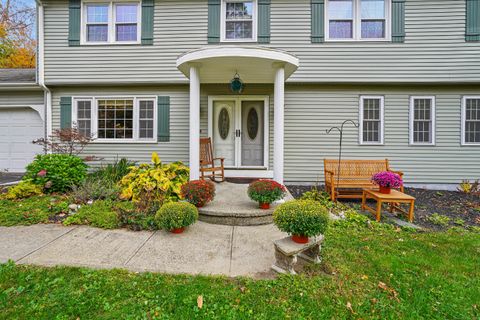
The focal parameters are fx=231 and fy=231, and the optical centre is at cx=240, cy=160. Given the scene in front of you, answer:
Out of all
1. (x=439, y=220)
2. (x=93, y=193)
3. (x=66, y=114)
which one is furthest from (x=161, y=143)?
(x=439, y=220)

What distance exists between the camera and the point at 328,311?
194 cm

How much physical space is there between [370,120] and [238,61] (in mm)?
4284

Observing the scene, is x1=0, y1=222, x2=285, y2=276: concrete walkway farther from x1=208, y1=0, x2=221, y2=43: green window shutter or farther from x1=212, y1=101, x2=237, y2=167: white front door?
x1=208, y1=0, x2=221, y2=43: green window shutter

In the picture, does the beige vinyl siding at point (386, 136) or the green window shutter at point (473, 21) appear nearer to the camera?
the green window shutter at point (473, 21)

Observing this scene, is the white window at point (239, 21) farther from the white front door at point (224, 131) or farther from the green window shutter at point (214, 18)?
the white front door at point (224, 131)

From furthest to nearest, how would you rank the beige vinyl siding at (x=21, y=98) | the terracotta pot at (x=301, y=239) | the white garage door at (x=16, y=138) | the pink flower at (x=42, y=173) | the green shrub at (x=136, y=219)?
the white garage door at (x=16, y=138)
the beige vinyl siding at (x=21, y=98)
the pink flower at (x=42, y=173)
the green shrub at (x=136, y=219)
the terracotta pot at (x=301, y=239)

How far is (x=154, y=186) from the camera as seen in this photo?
4383 mm

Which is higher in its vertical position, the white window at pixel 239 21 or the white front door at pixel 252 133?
the white window at pixel 239 21

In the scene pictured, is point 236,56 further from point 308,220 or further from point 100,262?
point 100,262

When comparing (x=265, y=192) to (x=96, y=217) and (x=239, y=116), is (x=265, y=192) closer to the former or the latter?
(x=96, y=217)

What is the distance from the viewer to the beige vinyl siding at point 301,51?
244 inches

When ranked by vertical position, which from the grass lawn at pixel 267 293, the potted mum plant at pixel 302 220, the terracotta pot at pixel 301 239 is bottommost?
the grass lawn at pixel 267 293

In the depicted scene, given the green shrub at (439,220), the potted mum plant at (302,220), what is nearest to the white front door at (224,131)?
the potted mum plant at (302,220)

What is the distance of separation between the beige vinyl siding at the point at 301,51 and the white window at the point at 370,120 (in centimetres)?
57
